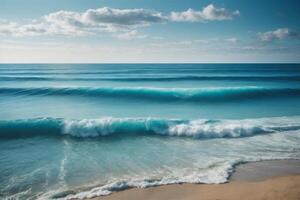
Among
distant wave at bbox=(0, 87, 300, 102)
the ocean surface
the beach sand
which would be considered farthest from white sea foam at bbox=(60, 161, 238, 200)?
distant wave at bbox=(0, 87, 300, 102)

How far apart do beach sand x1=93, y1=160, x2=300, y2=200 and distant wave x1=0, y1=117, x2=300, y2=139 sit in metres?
3.30

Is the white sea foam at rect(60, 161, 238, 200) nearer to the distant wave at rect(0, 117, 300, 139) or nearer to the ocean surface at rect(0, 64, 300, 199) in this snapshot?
the ocean surface at rect(0, 64, 300, 199)

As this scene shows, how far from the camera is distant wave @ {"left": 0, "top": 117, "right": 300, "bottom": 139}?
8961mm

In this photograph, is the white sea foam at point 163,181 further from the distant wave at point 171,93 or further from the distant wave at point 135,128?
the distant wave at point 171,93

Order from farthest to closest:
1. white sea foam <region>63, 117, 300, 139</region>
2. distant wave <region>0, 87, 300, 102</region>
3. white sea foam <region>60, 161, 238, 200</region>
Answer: distant wave <region>0, 87, 300, 102</region> < white sea foam <region>63, 117, 300, 139</region> < white sea foam <region>60, 161, 238, 200</region>

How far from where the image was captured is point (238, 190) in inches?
183

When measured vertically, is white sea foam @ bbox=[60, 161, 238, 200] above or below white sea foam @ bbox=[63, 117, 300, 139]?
below

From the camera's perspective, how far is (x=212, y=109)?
47.1 feet

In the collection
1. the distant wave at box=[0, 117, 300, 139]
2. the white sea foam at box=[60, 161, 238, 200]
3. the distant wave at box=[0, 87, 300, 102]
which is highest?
the distant wave at box=[0, 87, 300, 102]

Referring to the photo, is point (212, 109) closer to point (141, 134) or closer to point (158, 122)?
point (158, 122)

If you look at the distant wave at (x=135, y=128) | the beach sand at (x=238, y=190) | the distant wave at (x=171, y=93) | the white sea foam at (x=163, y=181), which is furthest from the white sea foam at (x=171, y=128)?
the distant wave at (x=171, y=93)

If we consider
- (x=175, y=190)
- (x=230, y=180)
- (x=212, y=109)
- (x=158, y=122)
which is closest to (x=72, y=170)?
(x=175, y=190)

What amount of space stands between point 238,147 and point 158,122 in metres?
3.48

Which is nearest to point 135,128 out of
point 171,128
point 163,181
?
point 171,128
